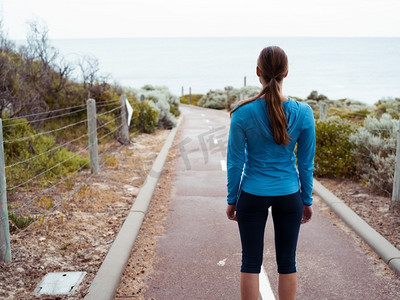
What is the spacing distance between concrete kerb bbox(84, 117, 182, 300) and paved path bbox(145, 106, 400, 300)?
14.3 inches

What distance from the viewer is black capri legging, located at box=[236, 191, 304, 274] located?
290 centimetres

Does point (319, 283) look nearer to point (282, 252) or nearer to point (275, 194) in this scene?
point (282, 252)

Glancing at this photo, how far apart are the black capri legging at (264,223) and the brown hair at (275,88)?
43 cm

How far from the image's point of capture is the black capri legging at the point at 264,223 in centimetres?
290

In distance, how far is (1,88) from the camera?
9977 mm

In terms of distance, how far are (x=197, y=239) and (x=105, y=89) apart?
35.4ft

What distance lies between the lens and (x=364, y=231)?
18.5 ft

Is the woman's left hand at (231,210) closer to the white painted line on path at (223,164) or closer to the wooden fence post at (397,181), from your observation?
the wooden fence post at (397,181)

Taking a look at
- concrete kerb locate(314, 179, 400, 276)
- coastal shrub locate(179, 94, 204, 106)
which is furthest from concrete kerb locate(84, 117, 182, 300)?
coastal shrub locate(179, 94, 204, 106)

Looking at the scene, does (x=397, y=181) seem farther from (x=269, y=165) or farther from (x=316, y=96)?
(x=316, y=96)

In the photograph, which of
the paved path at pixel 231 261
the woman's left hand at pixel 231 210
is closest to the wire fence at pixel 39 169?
the paved path at pixel 231 261

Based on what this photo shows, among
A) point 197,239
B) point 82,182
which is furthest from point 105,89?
point 197,239

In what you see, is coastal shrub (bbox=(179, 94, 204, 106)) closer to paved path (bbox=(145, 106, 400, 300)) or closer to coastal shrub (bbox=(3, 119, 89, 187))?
coastal shrub (bbox=(3, 119, 89, 187))

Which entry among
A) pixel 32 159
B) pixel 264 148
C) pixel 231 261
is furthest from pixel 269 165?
pixel 32 159
